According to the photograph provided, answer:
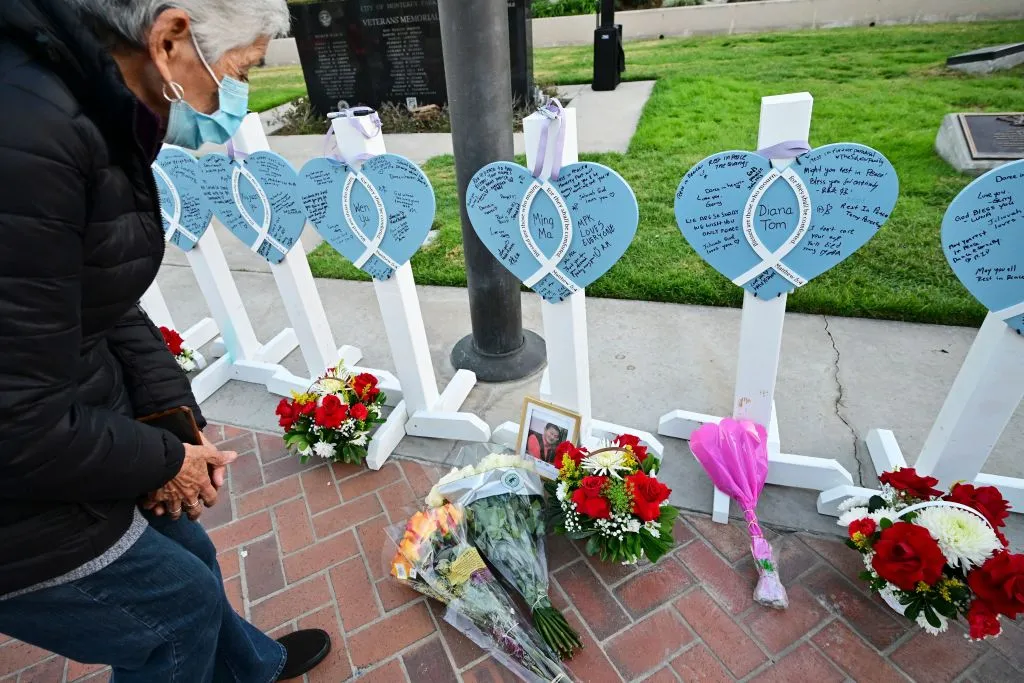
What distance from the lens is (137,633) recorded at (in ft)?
4.45

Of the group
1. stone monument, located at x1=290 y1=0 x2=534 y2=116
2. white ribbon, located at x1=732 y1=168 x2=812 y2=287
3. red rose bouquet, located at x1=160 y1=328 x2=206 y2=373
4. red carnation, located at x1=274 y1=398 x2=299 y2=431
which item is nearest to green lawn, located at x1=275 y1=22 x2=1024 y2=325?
red rose bouquet, located at x1=160 y1=328 x2=206 y2=373

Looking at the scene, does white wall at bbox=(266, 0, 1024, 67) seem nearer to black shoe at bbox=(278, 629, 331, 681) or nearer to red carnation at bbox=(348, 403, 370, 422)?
red carnation at bbox=(348, 403, 370, 422)

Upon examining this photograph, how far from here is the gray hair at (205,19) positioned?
1.08 m

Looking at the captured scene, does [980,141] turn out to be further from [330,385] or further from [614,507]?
[330,385]

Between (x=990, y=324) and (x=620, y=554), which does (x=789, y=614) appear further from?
(x=990, y=324)

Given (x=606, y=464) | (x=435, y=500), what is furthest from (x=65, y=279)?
(x=606, y=464)

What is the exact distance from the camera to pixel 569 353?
2479mm

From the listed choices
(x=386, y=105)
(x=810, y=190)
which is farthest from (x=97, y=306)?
(x=386, y=105)

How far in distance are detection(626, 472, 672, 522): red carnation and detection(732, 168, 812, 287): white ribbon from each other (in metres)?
0.81

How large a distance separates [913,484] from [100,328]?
8.15ft

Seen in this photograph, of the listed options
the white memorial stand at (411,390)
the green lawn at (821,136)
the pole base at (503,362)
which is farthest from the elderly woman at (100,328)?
the green lawn at (821,136)

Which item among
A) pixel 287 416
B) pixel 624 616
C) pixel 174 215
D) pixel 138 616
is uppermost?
pixel 174 215

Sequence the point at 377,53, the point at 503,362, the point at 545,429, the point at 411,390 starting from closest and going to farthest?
the point at 545,429, the point at 411,390, the point at 503,362, the point at 377,53

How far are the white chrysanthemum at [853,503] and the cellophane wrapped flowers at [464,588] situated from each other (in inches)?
47.9
